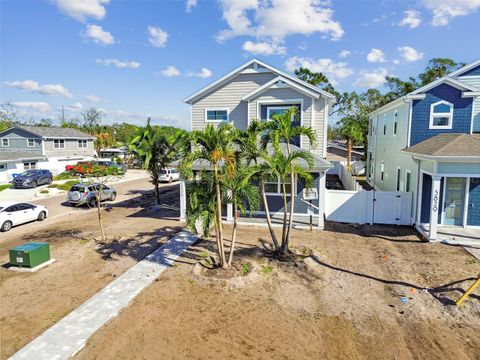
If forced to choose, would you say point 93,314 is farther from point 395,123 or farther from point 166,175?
point 166,175

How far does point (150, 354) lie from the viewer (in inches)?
263

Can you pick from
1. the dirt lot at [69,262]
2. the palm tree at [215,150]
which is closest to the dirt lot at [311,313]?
the dirt lot at [69,262]

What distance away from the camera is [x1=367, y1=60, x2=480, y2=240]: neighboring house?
13344 millimetres

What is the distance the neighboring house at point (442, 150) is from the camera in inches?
525

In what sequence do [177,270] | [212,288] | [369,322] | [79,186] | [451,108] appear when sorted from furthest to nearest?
[79,186] → [451,108] → [177,270] → [212,288] → [369,322]

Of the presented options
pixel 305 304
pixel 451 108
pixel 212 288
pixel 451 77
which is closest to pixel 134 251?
pixel 212 288

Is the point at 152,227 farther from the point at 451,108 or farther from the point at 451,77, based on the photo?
the point at 451,77

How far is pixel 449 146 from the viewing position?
541 inches

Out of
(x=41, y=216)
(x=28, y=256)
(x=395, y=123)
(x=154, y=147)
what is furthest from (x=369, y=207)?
(x=41, y=216)

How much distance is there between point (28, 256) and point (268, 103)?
45.6 feet

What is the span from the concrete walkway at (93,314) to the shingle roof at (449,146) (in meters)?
12.0

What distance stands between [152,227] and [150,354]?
34.2ft

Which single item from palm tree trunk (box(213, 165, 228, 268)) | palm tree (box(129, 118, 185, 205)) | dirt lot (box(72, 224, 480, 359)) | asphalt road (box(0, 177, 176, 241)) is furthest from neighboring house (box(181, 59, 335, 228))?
asphalt road (box(0, 177, 176, 241))

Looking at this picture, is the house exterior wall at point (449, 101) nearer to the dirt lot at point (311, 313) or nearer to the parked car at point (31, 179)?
the dirt lot at point (311, 313)
